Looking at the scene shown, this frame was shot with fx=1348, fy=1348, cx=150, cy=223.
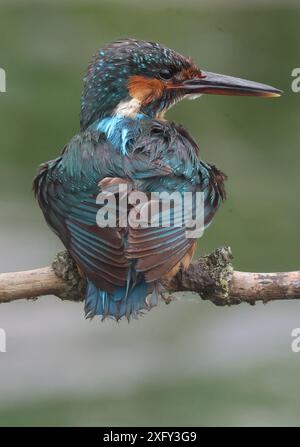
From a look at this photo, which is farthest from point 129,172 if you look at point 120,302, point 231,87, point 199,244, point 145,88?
point 199,244

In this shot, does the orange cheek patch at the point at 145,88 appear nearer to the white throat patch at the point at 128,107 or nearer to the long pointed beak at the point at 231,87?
the white throat patch at the point at 128,107

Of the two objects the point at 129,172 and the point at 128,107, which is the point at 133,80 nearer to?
the point at 128,107

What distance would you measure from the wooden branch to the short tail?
111mm

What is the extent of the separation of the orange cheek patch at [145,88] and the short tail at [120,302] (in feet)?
1.98

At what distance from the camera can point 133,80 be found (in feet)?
11.5

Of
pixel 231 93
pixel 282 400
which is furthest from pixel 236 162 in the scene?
pixel 231 93

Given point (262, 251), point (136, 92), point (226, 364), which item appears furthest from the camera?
point (262, 251)

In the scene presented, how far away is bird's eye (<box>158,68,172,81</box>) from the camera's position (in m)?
→ 3.54

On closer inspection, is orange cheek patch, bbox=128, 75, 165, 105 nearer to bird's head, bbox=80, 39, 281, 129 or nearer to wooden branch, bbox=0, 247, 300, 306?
bird's head, bbox=80, 39, 281, 129

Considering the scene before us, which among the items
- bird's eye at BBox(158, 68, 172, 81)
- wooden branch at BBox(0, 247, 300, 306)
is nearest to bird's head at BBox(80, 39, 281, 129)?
bird's eye at BBox(158, 68, 172, 81)

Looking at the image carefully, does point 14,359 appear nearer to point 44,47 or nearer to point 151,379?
point 151,379

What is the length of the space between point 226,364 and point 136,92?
184 centimetres

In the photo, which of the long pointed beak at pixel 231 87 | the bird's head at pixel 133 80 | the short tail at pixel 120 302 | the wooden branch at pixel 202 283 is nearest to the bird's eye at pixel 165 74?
the bird's head at pixel 133 80

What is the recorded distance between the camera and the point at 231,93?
370cm
